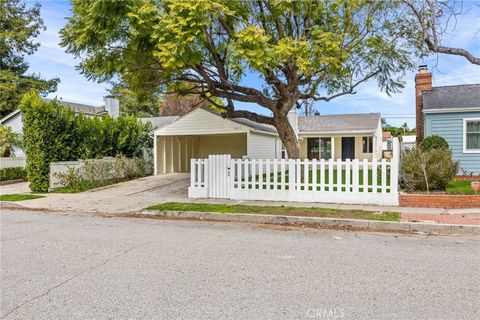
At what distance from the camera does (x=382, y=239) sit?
660 centimetres

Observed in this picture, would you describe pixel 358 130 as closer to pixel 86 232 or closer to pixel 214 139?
pixel 214 139

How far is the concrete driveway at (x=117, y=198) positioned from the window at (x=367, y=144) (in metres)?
14.3

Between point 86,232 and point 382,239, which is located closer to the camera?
point 382,239

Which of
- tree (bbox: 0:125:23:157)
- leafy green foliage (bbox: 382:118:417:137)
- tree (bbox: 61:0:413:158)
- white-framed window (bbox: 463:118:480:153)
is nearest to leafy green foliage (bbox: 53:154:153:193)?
tree (bbox: 61:0:413:158)

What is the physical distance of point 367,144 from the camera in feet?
83.0

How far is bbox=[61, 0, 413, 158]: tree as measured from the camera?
9281 millimetres

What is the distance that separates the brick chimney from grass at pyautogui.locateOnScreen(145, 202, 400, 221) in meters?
12.0

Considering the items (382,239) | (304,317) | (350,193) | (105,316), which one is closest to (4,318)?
(105,316)

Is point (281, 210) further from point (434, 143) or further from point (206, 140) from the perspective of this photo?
point (206, 140)

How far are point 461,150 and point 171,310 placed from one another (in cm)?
1558

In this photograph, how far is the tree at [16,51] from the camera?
26.4m

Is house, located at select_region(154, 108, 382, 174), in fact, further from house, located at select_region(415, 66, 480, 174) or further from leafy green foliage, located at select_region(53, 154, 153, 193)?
house, located at select_region(415, 66, 480, 174)

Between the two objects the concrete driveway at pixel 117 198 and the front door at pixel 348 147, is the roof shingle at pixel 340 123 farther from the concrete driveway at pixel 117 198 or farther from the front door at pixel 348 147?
the concrete driveway at pixel 117 198

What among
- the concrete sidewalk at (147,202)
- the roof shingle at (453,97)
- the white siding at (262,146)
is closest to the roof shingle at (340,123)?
the white siding at (262,146)
